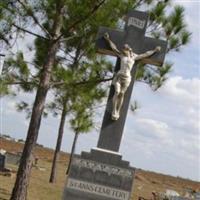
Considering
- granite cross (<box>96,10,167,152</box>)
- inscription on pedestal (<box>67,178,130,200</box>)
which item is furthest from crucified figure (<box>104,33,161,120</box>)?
inscription on pedestal (<box>67,178,130,200</box>)

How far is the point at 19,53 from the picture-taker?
43.8ft

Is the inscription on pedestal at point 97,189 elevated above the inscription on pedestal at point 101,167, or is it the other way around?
the inscription on pedestal at point 101,167

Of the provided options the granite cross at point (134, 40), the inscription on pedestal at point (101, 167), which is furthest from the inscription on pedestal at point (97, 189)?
the granite cross at point (134, 40)

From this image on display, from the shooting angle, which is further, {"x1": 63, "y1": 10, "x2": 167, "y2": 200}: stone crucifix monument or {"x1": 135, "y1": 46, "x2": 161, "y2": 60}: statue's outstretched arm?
{"x1": 135, "y1": 46, "x2": 161, "y2": 60}: statue's outstretched arm

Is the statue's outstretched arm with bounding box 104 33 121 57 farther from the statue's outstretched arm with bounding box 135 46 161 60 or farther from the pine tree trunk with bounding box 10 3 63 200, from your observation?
the pine tree trunk with bounding box 10 3 63 200

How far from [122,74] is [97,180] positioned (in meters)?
1.74

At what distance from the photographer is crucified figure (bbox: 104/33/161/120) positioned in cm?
935

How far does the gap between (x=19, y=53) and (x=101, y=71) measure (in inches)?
74.5

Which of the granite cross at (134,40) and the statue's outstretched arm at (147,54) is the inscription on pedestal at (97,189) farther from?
the statue's outstretched arm at (147,54)

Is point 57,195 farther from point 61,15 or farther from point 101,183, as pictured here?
point 101,183

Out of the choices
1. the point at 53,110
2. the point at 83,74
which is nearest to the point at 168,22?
the point at 83,74

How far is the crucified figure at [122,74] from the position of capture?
30.7ft

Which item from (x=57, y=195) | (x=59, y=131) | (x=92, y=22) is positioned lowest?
(x=57, y=195)

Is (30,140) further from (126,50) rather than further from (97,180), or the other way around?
(97,180)
